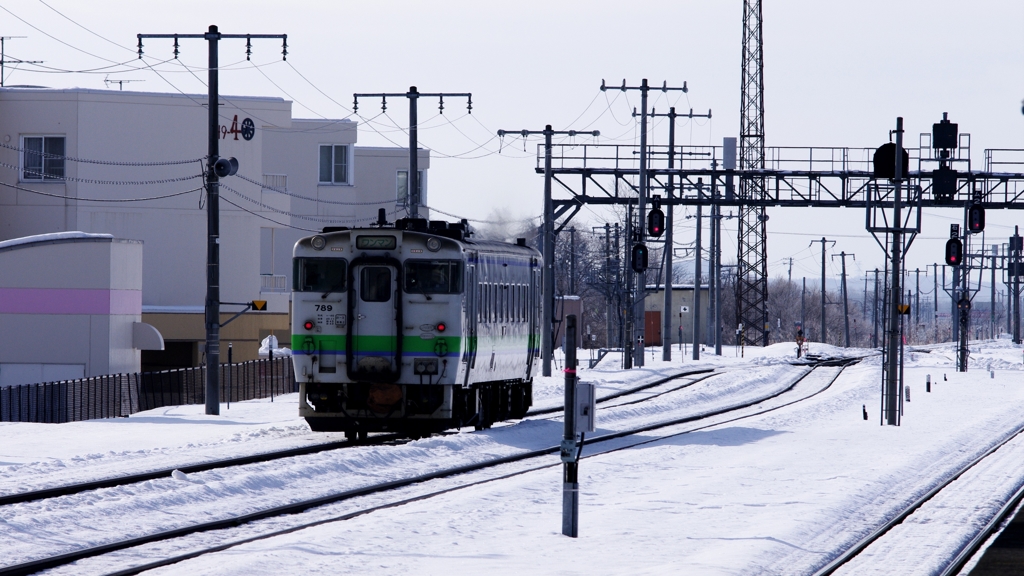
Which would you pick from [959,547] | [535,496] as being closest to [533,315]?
[535,496]

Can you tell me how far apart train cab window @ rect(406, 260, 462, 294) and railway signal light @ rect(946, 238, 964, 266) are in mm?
15143

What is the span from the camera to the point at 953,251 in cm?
3216

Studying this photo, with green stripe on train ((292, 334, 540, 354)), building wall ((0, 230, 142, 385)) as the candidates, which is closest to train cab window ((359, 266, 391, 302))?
green stripe on train ((292, 334, 540, 354))

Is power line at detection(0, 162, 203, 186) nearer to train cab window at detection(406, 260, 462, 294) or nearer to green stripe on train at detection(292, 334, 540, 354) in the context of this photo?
green stripe on train at detection(292, 334, 540, 354)

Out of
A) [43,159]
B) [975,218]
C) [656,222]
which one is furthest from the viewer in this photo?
[43,159]

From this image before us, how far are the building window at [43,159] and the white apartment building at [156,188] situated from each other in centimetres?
4

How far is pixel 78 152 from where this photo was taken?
171 feet

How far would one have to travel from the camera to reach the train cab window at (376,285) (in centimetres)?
2088

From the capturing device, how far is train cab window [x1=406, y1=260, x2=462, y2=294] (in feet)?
68.4

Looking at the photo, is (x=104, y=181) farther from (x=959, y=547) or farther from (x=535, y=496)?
(x=959, y=547)

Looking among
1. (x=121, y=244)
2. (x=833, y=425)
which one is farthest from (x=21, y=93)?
(x=833, y=425)

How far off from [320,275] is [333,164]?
47040mm

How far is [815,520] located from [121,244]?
28397 mm

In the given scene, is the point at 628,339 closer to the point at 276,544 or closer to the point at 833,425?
the point at 833,425
